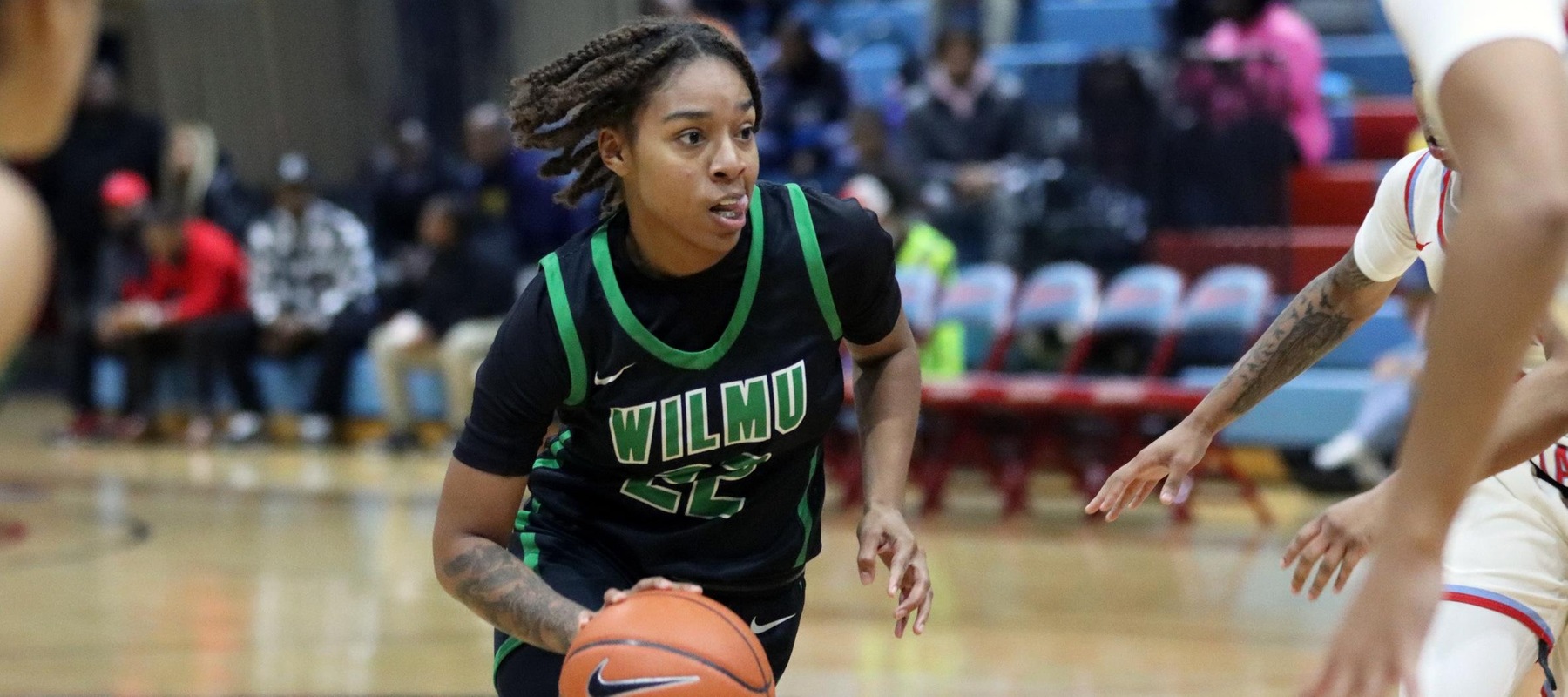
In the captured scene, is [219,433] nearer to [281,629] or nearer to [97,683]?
[281,629]

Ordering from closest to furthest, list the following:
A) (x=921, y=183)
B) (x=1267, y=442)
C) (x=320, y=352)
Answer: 1. (x=1267, y=442)
2. (x=921, y=183)
3. (x=320, y=352)

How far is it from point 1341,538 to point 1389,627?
95cm

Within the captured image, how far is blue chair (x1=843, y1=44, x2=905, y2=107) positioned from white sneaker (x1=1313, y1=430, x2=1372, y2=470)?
4168mm

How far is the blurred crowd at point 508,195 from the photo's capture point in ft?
31.1

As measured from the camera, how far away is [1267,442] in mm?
9055

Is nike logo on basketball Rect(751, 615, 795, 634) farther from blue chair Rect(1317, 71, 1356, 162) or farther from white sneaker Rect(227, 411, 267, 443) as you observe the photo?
white sneaker Rect(227, 411, 267, 443)

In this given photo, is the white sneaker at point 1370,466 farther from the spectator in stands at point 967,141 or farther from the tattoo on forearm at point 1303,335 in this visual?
the tattoo on forearm at point 1303,335

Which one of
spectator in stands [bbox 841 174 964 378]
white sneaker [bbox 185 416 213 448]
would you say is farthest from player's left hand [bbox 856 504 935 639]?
white sneaker [bbox 185 416 213 448]

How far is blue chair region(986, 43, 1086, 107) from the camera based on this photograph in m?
10.4

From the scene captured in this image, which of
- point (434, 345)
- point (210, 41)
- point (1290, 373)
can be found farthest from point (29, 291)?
point (210, 41)

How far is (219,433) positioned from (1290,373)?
11.0 meters

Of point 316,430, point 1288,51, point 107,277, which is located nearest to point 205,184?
point 107,277

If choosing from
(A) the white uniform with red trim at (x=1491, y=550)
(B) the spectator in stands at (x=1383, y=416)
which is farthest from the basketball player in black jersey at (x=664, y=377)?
(B) the spectator in stands at (x=1383, y=416)

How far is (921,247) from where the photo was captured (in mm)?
9266
